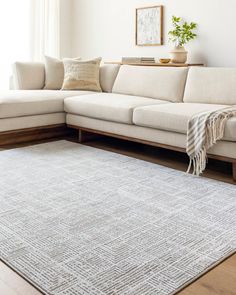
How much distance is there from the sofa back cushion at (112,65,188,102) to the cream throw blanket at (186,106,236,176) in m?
0.93

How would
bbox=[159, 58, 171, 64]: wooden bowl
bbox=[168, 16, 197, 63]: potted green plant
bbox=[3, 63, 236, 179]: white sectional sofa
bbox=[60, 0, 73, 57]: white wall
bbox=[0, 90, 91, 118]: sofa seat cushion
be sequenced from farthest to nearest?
bbox=[60, 0, 73, 57]: white wall, bbox=[159, 58, 171, 64]: wooden bowl, bbox=[168, 16, 197, 63]: potted green plant, bbox=[0, 90, 91, 118]: sofa seat cushion, bbox=[3, 63, 236, 179]: white sectional sofa

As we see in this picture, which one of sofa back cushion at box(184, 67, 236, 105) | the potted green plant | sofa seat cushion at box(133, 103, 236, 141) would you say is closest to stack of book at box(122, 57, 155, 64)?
the potted green plant

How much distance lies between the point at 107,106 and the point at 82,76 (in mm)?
1116

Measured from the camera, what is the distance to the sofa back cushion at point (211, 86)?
3.51 metres

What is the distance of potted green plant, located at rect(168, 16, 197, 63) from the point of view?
4.65m

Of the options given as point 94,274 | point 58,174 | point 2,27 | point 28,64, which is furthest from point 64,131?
point 94,274

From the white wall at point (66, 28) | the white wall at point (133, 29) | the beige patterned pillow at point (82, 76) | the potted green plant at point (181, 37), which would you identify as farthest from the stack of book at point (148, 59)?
the white wall at point (66, 28)

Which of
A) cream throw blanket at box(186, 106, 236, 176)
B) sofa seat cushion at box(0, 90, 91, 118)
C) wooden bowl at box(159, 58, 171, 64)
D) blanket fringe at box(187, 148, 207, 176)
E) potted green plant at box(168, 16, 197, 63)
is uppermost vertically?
potted green plant at box(168, 16, 197, 63)

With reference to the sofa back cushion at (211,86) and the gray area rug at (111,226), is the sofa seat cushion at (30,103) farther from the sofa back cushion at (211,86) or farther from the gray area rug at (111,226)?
the sofa back cushion at (211,86)

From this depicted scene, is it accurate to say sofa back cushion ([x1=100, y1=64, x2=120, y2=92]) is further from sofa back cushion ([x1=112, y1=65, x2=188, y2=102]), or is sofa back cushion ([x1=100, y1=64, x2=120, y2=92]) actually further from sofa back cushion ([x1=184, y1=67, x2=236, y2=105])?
sofa back cushion ([x1=184, y1=67, x2=236, y2=105])

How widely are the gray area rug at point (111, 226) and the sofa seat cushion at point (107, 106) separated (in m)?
0.52

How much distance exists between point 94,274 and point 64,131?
119 inches

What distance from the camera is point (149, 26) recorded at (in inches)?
207

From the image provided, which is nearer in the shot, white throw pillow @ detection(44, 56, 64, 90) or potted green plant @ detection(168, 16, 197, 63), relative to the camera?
potted green plant @ detection(168, 16, 197, 63)
